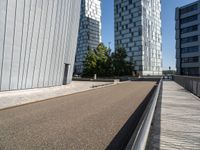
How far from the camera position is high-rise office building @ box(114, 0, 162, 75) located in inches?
3711

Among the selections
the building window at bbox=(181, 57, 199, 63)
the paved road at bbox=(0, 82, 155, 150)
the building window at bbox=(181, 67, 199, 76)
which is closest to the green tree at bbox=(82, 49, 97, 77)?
the building window at bbox=(181, 67, 199, 76)

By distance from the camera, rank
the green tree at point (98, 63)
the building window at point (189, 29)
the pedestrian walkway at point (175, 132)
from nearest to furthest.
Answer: the pedestrian walkway at point (175, 132) → the green tree at point (98, 63) → the building window at point (189, 29)

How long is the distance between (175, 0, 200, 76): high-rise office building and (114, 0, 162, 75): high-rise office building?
18.6m

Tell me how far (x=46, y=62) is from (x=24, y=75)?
360cm

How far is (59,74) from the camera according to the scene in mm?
26172

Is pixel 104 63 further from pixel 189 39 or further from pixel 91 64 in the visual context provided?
pixel 189 39

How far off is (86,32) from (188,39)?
71.3 metres

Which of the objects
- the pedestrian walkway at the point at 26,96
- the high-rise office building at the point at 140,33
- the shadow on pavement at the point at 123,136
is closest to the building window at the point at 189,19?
the high-rise office building at the point at 140,33

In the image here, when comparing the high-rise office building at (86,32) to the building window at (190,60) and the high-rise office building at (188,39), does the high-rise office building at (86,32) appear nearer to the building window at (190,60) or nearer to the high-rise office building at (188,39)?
the high-rise office building at (188,39)

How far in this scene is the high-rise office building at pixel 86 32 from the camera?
13062 cm

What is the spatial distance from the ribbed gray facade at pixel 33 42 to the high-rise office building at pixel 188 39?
5613cm

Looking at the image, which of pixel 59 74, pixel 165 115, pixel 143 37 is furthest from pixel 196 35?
pixel 165 115

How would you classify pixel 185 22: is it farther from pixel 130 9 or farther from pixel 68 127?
pixel 68 127

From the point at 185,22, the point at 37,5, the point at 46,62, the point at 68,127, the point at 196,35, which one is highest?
the point at 185,22
